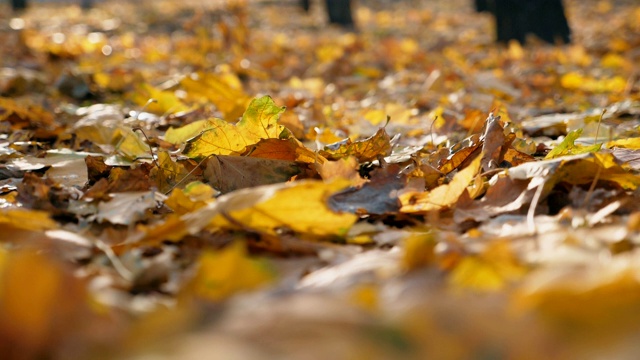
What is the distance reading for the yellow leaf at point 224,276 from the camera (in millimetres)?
699

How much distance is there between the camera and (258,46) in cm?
646

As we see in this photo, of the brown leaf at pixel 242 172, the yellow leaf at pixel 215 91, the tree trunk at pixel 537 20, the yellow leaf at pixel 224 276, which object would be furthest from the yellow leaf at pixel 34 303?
the tree trunk at pixel 537 20

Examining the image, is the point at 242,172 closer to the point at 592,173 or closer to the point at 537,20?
the point at 592,173

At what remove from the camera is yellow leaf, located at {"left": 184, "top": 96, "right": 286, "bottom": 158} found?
1.33 meters

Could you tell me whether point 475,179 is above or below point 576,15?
above

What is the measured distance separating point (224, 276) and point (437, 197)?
1.76ft

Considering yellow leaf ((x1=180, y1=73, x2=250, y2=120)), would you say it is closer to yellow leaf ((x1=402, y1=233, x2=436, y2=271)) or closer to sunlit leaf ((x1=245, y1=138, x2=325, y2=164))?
sunlit leaf ((x1=245, y1=138, x2=325, y2=164))

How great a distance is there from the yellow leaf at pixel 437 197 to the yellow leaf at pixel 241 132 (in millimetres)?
324

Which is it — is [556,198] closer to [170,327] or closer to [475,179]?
[475,179]

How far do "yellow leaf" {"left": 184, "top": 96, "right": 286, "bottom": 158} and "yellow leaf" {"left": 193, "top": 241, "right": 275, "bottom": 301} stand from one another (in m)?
0.64

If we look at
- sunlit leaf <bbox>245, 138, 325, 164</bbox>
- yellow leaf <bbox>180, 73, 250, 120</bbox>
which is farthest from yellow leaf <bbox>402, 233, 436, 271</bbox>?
yellow leaf <bbox>180, 73, 250, 120</bbox>

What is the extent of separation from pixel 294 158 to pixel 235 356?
907 millimetres

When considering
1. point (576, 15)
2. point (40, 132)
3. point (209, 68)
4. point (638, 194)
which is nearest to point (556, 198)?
point (638, 194)

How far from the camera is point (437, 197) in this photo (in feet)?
3.76
